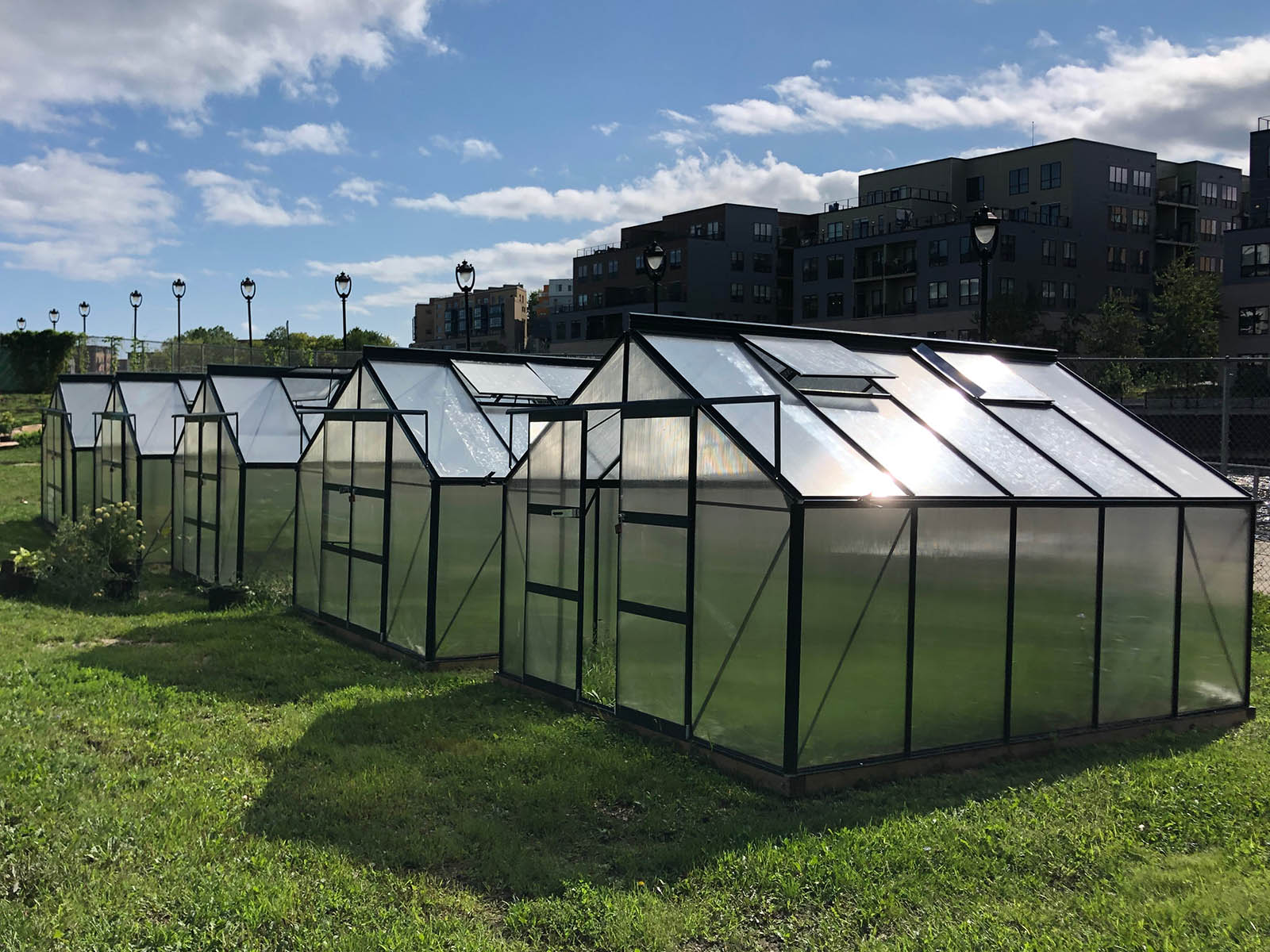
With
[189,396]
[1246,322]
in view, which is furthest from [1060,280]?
[189,396]

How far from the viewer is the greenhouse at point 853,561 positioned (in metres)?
8.53

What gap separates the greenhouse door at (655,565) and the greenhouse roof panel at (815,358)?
150cm

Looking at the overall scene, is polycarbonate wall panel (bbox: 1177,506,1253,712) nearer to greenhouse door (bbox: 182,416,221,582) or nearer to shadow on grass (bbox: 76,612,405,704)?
shadow on grass (bbox: 76,612,405,704)

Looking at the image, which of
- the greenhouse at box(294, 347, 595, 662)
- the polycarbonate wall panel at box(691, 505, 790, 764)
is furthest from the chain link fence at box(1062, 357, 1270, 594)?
the polycarbonate wall panel at box(691, 505, 790, 764)

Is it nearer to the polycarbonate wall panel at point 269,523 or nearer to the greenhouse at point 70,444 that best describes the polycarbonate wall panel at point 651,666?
the polycarbonate wall panel at point 269,523

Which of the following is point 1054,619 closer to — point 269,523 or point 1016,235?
point 269,523

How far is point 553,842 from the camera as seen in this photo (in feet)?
24.5

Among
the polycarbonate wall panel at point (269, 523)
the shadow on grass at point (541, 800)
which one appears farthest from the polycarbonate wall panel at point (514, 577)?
the polycarbonate wall panel at point (269, 523)

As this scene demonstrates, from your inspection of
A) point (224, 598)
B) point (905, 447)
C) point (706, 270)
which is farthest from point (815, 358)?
point (706, 270)

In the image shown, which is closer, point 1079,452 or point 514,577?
point 1079,452

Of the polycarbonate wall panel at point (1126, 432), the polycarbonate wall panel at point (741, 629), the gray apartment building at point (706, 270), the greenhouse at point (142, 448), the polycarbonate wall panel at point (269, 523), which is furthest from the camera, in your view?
the gray apartment building at point (706, 270)

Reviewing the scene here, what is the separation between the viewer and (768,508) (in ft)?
28.2

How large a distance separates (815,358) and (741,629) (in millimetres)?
3448

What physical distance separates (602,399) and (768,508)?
3060 millimetres
